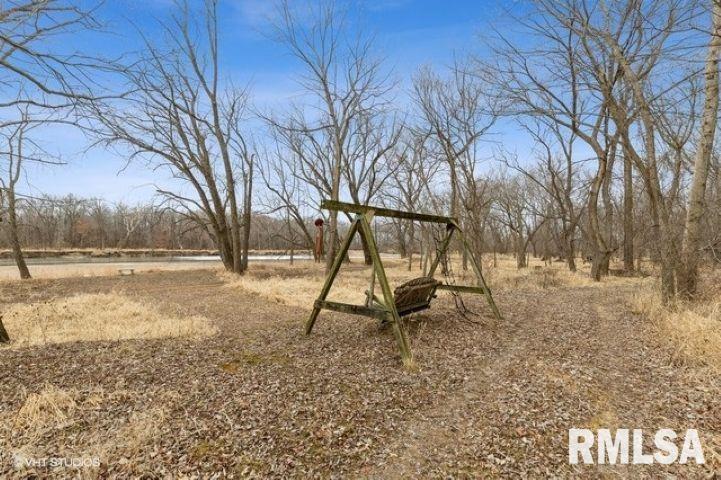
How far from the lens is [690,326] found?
552 centimetres

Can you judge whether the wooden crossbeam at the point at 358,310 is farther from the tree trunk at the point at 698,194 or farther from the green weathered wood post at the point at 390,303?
the tree trunk at the point at 698,194

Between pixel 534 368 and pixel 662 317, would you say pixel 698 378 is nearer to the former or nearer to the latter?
pixel 534 368

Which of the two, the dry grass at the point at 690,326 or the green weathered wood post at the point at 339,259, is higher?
the green weathered wood post at the point at 339,259

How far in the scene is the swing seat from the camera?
20.1ft

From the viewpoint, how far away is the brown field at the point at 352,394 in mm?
2947

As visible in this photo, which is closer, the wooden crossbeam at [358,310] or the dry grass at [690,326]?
the dry grass at [690,326]

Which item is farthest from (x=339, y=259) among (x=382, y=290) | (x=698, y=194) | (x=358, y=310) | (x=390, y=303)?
(x=698, y=194)

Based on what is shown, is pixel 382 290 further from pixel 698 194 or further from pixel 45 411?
pixel 698 194

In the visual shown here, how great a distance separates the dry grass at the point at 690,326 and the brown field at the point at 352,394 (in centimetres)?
3

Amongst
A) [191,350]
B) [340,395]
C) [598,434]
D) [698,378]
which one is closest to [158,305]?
[191,350]

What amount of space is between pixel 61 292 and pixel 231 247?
772cm

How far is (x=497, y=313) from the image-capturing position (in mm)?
7402

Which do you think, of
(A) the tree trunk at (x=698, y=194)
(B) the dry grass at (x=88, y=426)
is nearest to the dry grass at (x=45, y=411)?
(B) the dry grass at (x=88, y=426)

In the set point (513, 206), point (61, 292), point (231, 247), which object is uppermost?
point (513, 206)
